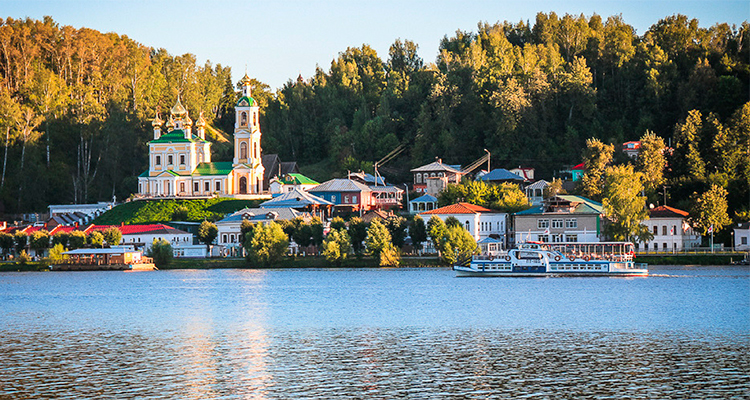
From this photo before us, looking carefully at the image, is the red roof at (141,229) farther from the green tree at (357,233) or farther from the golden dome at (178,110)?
the golden dome at (178,110)

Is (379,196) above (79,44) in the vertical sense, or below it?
below

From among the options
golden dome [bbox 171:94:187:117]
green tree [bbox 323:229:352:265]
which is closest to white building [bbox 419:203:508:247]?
green tree [bbox 323:229:352:265]

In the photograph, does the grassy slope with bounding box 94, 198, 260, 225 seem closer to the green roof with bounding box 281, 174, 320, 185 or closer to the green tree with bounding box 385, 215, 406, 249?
the green roof with bounding box 281, 174, 320, 185

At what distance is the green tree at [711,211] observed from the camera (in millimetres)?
97694

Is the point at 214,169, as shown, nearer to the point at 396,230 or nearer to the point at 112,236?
the point at 112,236

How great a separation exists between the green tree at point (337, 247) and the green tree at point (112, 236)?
26.8 m

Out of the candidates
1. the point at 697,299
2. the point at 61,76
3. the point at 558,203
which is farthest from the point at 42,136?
the point at 697,299

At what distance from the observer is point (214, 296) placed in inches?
2788

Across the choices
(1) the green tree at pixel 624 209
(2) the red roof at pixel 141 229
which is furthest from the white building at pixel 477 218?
(2) the red roof at pixel 141 229

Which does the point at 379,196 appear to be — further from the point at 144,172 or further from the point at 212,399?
the point at 212,399

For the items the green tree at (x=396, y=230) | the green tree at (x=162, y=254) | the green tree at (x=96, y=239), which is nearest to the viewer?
the green tree at (x=396, y=230)

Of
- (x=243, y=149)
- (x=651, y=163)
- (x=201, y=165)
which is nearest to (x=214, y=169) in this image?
(x=201, y=165)

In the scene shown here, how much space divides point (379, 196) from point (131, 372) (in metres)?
93.4

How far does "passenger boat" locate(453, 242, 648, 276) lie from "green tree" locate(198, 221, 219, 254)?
1394 inches
